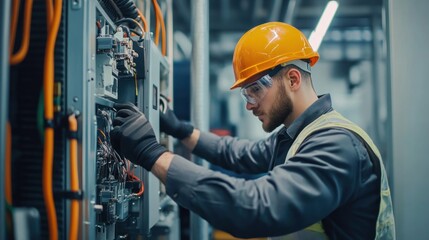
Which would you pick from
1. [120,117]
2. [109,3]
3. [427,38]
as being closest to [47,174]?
[120,117]

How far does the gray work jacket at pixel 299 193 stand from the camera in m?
1.11

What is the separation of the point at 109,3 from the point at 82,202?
0.78 meters

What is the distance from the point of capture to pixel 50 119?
904mm

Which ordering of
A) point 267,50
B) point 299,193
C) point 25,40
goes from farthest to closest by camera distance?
point 267,50, point 299,193, point 25,40

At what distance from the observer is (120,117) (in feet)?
4.09

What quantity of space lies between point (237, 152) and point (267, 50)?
2.31 ft

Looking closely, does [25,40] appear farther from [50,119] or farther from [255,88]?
[255,88]

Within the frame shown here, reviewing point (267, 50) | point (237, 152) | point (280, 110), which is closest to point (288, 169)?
point (280, 110)

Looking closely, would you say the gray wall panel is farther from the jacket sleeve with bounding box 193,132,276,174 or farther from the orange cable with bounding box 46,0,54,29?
the orange cable with bounding box 46,0,54,29

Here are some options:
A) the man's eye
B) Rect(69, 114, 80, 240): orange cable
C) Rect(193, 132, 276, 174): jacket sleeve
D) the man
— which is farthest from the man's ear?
Rect(69, 114, 80, 240): orange cable

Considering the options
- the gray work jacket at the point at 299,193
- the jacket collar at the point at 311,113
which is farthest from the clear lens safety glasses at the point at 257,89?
the gray work jacket at the point at 299,193

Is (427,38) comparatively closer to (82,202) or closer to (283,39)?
(283,39)

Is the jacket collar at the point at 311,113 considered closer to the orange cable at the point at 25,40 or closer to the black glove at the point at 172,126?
the black glove at the point at 172,126

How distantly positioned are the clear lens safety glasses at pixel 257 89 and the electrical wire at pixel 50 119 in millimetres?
762
